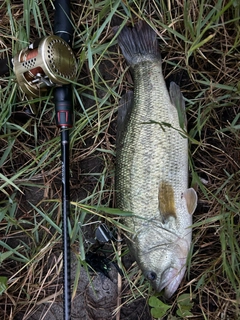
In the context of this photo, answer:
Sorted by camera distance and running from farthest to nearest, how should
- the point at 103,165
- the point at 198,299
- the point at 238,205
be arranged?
the point at 103,165 < the point at 198,299 < the point at 238,205

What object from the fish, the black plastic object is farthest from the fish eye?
the black plastic object

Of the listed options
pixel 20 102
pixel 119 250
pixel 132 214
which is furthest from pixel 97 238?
pixel 20 102

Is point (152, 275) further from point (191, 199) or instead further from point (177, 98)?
point (177, 98)

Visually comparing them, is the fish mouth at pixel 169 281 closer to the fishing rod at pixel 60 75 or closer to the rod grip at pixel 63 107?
the fishing rod at pixel 60 75

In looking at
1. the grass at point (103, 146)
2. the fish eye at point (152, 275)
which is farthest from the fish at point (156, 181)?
the grass at point (103, 146)

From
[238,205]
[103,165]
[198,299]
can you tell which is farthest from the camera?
[103,165]

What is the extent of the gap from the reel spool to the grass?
0.16m

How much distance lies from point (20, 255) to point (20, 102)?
3.23 ft

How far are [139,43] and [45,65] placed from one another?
0.59m

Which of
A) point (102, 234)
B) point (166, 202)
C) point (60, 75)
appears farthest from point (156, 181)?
point (60, 75)

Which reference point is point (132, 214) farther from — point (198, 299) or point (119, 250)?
point (198, 299)

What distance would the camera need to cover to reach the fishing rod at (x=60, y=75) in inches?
92.8

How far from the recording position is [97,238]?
262 cm

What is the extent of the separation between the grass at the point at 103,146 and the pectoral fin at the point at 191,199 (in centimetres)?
6
